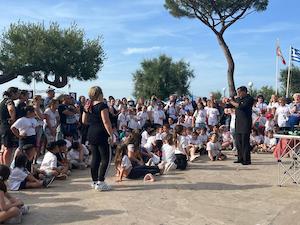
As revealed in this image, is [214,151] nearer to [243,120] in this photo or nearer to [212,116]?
[243,120]

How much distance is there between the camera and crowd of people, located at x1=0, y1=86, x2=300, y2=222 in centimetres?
709

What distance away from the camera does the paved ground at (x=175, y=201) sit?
5.42m

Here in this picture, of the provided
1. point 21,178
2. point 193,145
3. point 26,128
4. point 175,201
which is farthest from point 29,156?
point 193,145

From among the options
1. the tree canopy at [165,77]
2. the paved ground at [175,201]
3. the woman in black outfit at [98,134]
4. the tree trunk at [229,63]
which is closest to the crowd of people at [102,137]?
the woman in black outfit at [98,134]

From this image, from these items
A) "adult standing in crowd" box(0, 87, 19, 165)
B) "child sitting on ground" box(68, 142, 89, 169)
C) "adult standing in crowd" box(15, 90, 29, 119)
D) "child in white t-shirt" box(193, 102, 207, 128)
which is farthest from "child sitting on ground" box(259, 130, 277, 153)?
"adult standing in crowd" box(0, 87, 19, 165)

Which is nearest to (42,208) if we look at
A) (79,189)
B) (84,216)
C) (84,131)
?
(84,216)

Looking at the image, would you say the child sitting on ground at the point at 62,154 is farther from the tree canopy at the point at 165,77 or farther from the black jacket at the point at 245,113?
the tree canopy at the point at 165,77

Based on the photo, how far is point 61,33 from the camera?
106 feet

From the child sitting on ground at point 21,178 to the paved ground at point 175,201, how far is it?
0.24 metres

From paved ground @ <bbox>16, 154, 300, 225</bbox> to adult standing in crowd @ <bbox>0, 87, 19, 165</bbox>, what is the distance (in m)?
1.07

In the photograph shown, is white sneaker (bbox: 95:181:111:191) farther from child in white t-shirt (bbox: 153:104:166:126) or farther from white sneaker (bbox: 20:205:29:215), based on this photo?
child in white t-shirt (bbox: 153:104:166:126)

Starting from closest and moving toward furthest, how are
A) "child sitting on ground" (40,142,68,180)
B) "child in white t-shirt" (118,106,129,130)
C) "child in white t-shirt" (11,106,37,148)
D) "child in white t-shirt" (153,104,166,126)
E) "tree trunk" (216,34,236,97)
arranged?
"child in white t-shirt" (11,106,37,148)
"child sitting on ground" (40,142,68,180)
"child in white t-shirt" (118,106,129,130)
"child in white t-shirt" (153,104,166,126)
"tree trunk" (216,34,236,97)

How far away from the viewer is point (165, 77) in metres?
42.3

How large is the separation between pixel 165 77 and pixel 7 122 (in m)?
34.9
